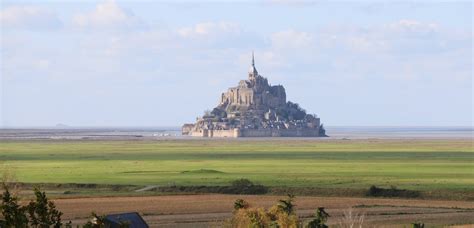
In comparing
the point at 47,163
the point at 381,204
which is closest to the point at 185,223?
the point at 381,204

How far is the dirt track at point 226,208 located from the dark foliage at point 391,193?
5.90 feet

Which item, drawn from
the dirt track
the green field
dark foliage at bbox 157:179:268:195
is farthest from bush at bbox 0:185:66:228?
the green field

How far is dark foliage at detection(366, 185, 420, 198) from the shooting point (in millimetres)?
49188

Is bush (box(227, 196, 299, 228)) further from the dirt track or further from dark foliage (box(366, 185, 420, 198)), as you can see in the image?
dark foliage (box(366, 185, 420, 198))

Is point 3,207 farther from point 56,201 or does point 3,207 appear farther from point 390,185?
point 390,185

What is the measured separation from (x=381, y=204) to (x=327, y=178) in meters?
13.5

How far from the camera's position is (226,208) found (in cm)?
4247

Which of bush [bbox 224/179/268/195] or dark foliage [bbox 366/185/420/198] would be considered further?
bush [bbox 224/179/268/195]

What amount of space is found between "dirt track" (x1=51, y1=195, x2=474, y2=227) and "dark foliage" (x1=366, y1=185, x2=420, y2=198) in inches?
70.8

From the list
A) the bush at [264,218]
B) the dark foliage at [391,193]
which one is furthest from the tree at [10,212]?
the dark foliage at [391,193]

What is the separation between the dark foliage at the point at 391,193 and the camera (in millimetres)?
49188

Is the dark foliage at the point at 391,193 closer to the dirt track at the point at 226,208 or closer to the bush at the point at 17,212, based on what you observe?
the dirt track at the point at 226,208

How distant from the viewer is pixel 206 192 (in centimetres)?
5162

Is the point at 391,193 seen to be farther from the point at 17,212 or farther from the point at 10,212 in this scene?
the point at 10,212
